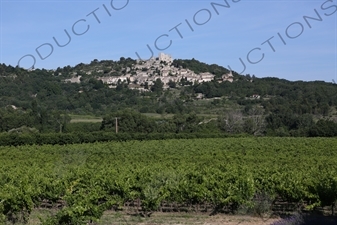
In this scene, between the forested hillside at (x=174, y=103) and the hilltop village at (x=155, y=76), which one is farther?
the hilltop village at (x=155, y=76)

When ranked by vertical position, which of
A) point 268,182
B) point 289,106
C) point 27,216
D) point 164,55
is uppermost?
point 164,55

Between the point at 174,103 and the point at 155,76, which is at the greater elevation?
the point at 155,76

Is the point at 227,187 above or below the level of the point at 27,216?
below

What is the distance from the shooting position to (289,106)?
80.2 meters

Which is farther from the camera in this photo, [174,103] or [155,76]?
[155,76]

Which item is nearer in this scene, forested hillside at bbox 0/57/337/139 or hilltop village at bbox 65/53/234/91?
forested hillside at bbox 0/57/337/139

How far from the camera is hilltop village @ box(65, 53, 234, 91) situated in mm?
114375

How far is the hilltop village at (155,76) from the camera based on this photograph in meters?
114

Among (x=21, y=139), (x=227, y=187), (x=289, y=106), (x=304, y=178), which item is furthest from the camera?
(x=289, y=106)

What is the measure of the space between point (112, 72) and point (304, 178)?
114 meters

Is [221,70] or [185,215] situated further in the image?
[221,70]

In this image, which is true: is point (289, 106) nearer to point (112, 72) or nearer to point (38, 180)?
point (112, 72)

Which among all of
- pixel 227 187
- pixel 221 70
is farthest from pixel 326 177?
pixel 221 70

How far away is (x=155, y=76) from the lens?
418ft
